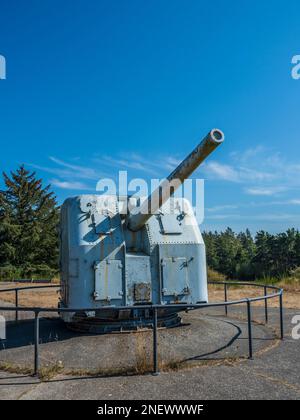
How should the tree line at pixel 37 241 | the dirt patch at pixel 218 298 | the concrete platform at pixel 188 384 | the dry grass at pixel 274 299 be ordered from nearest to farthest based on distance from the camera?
1. the concrete platform at pixel 188 384
2. the dry grass at pixel 274 299
3. the dirt patch at pixel 218 298
4. the tree line at pixel 37 241

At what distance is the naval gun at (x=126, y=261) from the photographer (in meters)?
7.82

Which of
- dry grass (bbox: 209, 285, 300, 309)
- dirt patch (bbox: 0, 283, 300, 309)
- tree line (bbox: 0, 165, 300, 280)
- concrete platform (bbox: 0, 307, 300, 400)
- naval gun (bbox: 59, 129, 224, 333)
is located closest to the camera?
concrete platform (bbox: 0, 307, 300, 400)

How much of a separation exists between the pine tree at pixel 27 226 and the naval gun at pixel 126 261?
2888 cm

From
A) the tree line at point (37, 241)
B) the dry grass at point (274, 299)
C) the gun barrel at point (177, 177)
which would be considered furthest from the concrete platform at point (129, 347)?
the tree line at point (37, 241)

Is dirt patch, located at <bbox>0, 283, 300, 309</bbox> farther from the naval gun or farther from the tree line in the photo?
the tree line

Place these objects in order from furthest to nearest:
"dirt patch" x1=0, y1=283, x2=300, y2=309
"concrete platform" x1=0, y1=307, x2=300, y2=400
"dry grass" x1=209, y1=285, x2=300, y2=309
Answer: "dirt patch" x1=0, y1=283, x2=300, y2=309 < "dry grass" x1=209, y1=285, x2=300, y2=309 < "concrete platform" x1=0, y1=307, x2=300, y2=400

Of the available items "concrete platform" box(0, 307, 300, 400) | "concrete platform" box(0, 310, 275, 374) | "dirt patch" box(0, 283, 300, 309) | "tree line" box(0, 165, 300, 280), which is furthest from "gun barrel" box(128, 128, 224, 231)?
"tree line" box(0, 165, 300, 280)

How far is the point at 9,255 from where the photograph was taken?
36.4 m

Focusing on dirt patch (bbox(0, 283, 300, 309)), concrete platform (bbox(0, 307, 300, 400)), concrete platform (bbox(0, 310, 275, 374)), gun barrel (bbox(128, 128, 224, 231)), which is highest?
gun barrel (bbox(128, 128, 224, 231))

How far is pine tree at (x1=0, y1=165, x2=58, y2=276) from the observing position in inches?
1448

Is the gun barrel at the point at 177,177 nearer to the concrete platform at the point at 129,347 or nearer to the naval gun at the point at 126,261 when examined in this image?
the naval gun at the point at 126,261

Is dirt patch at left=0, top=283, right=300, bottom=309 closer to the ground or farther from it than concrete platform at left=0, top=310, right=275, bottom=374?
closer to the ground

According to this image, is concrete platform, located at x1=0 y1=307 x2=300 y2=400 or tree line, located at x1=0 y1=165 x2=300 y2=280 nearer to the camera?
concrete platform, located at x1=0 y1=307 x2=300 y2=400

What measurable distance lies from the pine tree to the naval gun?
2888cm
